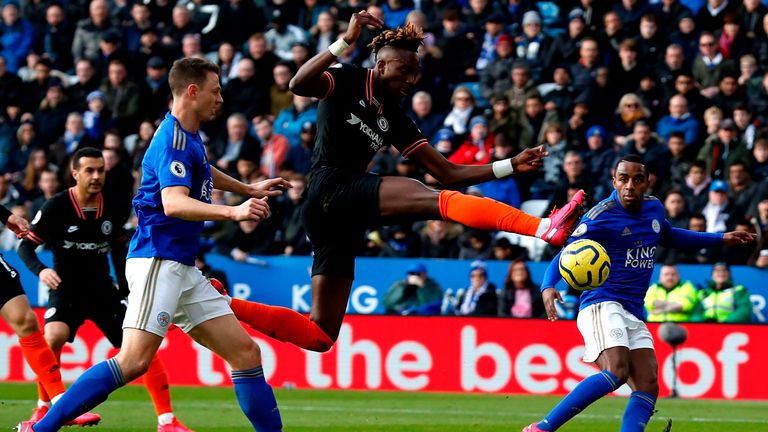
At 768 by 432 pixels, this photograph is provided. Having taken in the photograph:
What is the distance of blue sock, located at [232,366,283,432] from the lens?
316 inches

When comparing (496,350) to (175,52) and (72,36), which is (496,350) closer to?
(175,52)

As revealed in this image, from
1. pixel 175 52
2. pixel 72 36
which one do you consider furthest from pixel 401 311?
pixel 72 36

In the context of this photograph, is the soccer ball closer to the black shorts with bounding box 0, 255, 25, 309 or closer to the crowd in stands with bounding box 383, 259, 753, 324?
the black shorts with bounding box 0, 255, 25, 309

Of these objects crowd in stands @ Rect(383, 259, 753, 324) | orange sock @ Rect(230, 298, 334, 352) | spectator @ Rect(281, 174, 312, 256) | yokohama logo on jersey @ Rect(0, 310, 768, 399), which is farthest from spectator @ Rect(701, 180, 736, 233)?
orange sock @ Rect(230, 298, 334, 352)

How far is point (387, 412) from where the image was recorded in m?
13.5

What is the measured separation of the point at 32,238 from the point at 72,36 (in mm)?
14152

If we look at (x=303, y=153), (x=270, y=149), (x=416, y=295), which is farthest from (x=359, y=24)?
(x=270, y=149)

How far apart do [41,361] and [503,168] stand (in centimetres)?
418

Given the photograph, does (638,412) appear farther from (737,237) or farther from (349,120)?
(349,120)

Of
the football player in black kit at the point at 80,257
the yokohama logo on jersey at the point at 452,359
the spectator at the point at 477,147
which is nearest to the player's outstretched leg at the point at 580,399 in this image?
the football player in black kit at the point at 80,257

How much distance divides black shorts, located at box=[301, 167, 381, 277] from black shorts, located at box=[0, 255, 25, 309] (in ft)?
8.32

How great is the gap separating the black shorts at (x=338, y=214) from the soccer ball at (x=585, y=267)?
4.32ft

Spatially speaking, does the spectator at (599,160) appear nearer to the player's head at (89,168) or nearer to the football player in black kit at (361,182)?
the player's head at (89,168)

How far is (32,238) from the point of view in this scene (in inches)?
412
